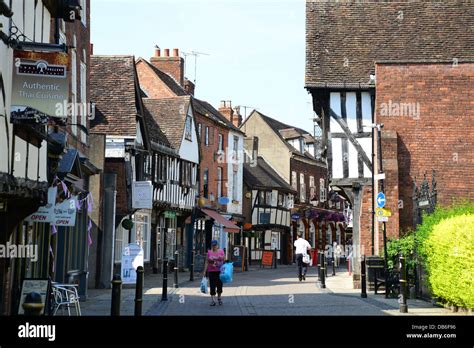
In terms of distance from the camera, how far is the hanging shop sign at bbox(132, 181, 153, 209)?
79.5ft

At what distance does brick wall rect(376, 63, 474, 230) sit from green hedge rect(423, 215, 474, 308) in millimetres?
7437

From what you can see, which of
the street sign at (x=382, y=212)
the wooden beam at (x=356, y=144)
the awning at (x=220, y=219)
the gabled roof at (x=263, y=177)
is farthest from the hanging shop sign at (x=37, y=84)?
the gabled roof at (x=263, y=177)

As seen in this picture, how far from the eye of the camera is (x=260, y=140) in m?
55.2

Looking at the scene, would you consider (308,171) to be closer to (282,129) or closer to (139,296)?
(282,129)

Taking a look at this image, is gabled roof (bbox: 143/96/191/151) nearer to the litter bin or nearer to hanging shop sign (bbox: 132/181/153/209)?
hanging shop sign (bbox: 132/181/153/209)

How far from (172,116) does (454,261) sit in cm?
2462

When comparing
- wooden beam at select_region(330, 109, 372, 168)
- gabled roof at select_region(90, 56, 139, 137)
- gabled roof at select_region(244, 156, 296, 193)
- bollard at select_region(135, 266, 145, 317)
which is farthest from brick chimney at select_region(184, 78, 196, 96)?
bollard at select_region(135, 266, 145, 317)

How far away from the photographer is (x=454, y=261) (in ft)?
41.3

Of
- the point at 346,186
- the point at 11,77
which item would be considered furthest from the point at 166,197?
the point at 11,77

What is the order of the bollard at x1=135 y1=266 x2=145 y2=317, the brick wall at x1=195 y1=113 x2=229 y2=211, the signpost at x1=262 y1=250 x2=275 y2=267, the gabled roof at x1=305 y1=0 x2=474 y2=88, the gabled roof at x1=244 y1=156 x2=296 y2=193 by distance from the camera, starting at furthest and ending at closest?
1. the gabled roof at x1=244 y1=156 x2=296 y2=193
2. the signpost at x1=262 y1=250 x2=275 y2=267
3. the brick wall at x1=195 y1=113 x2=229 y2=211
4. the gabled roof at x1=305 y1=0 x2=474 y2=88
5. the bollard at x1=135 y1=266 x2=145 y2=317

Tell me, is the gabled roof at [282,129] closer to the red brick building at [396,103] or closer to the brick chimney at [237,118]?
the brick chimney at [237,118]

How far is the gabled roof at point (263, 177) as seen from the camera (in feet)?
161

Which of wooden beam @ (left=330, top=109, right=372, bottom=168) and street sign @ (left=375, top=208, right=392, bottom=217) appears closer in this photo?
street sign @ (left=375, top=208, right=392, bottom=217)
